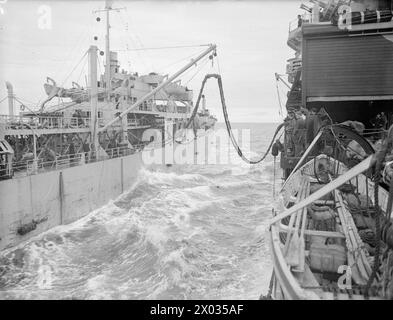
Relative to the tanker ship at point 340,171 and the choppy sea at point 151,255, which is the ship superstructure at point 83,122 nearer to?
the choppy sea at point 151,255

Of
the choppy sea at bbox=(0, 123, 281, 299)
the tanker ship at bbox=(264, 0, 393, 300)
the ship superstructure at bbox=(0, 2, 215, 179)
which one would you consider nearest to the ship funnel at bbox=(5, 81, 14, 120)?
the ship superstructure at bbox=(0, 2, 215, 179)

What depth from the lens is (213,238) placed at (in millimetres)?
13781

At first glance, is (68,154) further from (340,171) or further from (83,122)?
(340,171)

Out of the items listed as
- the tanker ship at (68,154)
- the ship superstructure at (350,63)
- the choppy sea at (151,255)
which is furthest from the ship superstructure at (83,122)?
the ship superstructure at (350,63)

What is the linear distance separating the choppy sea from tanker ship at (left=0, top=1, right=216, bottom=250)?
1033mm

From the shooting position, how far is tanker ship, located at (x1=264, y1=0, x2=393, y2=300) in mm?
4301

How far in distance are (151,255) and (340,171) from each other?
7.46m

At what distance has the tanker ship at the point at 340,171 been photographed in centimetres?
430

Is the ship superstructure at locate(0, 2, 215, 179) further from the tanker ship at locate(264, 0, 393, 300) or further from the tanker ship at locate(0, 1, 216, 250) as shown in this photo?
the tanker ship at locate(264, 0, 393, 300)

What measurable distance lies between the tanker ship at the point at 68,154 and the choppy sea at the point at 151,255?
103 centimetres

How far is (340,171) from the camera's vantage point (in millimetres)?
9633

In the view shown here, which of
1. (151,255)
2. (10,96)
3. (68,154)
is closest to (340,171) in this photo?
(151,255)

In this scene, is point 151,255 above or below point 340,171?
below
